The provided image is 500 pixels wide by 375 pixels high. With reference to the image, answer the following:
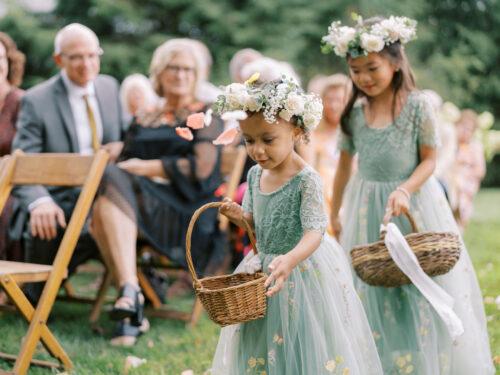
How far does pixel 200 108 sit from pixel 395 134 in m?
1.96

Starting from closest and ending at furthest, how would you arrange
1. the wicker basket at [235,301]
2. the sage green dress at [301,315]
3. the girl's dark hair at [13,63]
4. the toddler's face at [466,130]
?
1. the wicker basket at [235,301]
2. the sage green dress at [301,315]
3. the girl's dark hair at [13,63]
4. the toddler's face at [466,130]

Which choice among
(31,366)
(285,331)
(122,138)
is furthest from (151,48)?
(285,331)

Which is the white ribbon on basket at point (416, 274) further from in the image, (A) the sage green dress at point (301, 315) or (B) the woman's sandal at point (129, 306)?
(B) the woman's sandal at point (129, 306)

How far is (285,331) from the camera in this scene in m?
2.93

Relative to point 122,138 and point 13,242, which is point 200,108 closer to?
point 122,138

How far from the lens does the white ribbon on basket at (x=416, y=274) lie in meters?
3.25

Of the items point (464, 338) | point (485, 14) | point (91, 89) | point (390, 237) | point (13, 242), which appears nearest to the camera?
point (390, 237)

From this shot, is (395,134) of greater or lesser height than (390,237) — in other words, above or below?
above

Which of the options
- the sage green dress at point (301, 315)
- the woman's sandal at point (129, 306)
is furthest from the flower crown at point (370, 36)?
the woman's sandal at point (129, 306)

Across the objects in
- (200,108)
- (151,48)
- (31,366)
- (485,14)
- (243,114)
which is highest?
(485,14)

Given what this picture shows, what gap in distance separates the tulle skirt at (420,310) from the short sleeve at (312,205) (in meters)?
0.96

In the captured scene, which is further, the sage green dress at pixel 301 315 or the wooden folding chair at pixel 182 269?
the wooden folding chair at pixel 182 269

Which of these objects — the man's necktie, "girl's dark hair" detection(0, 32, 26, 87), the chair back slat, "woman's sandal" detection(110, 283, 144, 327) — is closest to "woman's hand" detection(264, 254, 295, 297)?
the chair back slat

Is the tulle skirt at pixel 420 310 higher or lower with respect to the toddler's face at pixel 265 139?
lower
